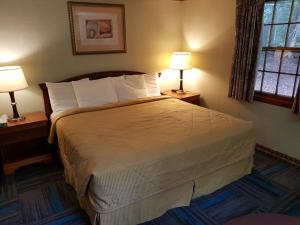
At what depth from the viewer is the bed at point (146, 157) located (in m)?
1.65

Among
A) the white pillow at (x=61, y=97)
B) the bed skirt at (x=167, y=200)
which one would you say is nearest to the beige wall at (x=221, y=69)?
the bed skirt at (x=167, y=200)

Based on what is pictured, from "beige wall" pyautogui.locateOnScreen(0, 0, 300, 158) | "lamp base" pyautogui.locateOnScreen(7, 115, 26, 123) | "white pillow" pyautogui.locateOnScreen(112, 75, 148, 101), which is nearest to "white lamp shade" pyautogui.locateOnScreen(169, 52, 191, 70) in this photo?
"beige wall" pyautogui.locateOnScreen(0, 0, 300, 158)

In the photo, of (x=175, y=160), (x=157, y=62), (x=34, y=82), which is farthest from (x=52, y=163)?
(x=157, y=62)

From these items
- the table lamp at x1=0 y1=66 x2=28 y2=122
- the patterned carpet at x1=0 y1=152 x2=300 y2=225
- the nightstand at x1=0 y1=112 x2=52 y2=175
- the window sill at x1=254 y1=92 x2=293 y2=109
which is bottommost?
the patterned carpet at x1=0 y1=152 x2=300 y2=225

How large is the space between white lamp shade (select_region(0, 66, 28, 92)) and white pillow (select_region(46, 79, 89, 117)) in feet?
1.19

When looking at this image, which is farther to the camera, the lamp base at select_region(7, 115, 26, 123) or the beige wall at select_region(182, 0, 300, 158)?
the beige wall at select_region(182, 0, 300, 158)

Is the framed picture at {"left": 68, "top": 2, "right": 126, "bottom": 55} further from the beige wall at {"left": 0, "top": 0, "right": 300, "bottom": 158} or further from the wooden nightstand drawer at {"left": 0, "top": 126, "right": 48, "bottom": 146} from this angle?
the wooden nightstand drawer at {"left": 0, "top": 126, "right": 48, "bottom": 146}

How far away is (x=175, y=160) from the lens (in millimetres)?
1832

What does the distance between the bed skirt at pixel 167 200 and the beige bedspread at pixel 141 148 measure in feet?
0.27

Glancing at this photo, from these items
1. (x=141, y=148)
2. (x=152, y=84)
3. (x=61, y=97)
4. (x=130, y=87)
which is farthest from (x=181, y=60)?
(x=141, y=148)

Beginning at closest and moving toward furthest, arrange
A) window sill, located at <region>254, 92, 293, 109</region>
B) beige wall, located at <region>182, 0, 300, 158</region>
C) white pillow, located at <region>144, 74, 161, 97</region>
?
1. window sill, located at <region>254, 92, 293, 109</region>
2. beige wall, located at <region>182, 0, 300, 158</region>
3. white pillow, located at <region>144, 74, 161, 97</region>

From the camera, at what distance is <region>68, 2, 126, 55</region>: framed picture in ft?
9.87

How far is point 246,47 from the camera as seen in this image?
286cm

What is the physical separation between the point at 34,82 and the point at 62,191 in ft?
4.72
